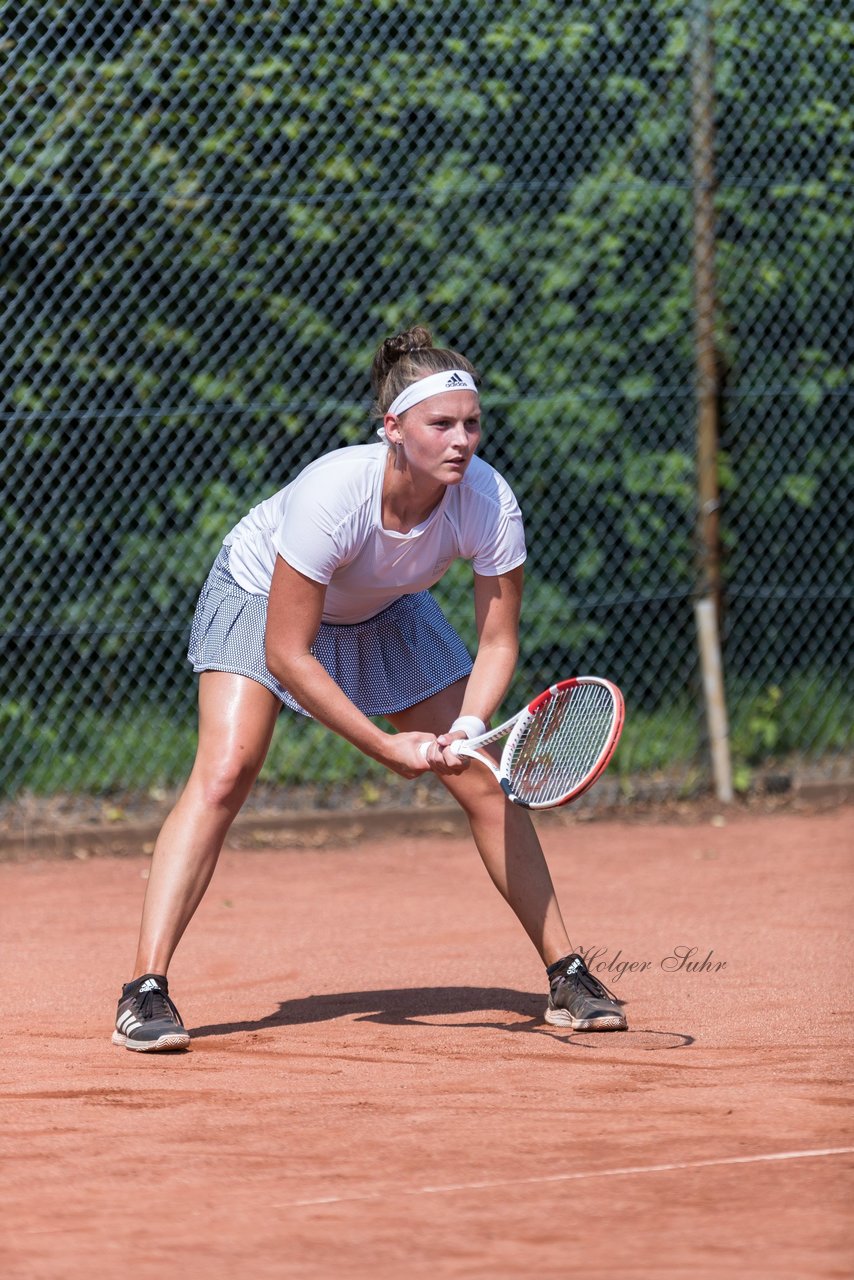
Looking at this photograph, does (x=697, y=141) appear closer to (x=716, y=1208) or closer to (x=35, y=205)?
(x=35, y=205)

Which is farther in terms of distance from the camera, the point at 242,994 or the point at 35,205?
the point at 35,205

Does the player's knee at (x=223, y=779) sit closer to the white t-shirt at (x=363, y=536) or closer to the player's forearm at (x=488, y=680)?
the white t-shirt at (x=363, y=536)

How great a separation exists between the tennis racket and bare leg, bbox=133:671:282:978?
0.52 m

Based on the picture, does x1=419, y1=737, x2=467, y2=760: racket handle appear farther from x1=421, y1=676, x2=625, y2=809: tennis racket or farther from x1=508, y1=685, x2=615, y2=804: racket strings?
x1=508, y1=685, x2=615, y2=804: racket strings

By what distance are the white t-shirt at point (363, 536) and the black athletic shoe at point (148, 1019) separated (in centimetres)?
91

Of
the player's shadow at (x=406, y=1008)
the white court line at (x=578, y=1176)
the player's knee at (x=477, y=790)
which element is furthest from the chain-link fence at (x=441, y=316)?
the white court line at (x=578, y=1176)

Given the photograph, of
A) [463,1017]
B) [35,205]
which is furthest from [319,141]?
[463,1017]

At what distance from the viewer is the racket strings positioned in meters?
3.88

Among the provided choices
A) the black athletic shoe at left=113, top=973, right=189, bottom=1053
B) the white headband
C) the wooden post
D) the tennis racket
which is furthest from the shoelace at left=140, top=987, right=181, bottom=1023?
the wooden post

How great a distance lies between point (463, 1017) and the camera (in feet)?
14.0

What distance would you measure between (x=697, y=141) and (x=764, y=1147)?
5163 mm

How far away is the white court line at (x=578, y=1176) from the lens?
2830mm

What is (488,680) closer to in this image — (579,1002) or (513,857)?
(513,857)

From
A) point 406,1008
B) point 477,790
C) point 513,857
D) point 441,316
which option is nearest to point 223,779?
point 477,790
